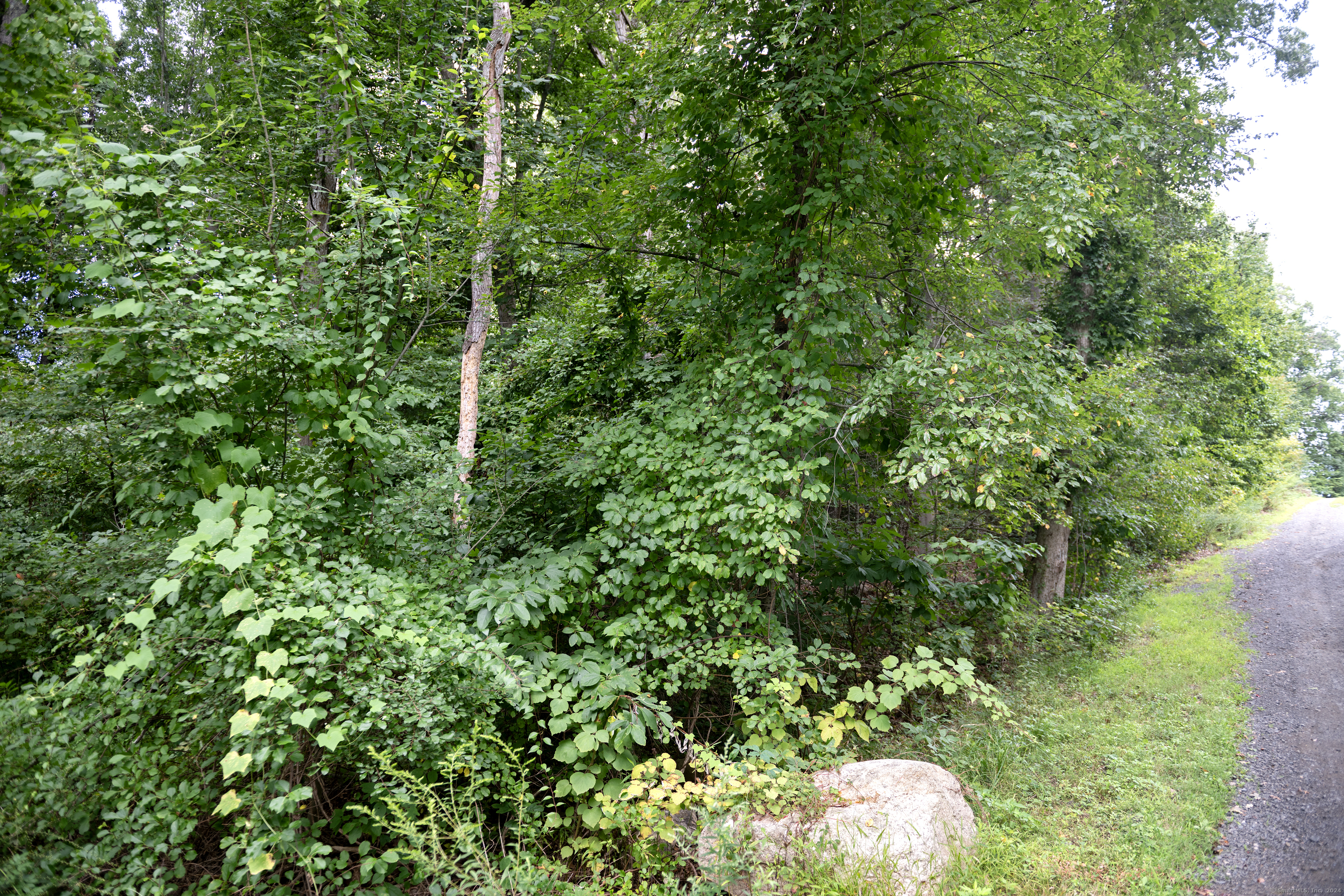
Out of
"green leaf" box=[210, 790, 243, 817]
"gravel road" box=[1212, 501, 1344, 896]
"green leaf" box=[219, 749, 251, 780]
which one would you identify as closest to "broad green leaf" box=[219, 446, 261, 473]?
"green leaf" box=[219, 749, 251, 780]

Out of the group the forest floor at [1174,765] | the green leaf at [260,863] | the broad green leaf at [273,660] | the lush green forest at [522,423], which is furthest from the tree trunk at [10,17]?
the forest floor at [1174,765]

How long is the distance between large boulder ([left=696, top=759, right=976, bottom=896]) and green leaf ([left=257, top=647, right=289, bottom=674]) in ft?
7.56

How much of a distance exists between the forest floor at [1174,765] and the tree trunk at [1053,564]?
1198 millimetres

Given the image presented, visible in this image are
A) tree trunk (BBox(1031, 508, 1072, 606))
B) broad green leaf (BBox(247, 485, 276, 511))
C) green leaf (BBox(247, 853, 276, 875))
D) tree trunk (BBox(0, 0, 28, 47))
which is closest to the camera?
green leaf (BBox(247, 853, 276, 875))

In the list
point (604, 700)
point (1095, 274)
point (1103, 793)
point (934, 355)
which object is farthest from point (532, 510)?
point (1095, 274)

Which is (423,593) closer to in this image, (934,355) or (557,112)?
(934,355)

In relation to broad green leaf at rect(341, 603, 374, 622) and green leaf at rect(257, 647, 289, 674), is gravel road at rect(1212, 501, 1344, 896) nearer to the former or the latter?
broad green leaf at rect(341, 603, 374, 622)

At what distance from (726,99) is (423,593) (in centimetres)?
434

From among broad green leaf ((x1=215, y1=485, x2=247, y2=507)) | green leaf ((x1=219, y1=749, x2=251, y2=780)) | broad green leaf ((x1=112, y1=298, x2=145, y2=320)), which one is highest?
broad green leaf ((x1=112, y1=298, x2=145, y2=320))

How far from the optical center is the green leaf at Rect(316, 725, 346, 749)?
3125 mm

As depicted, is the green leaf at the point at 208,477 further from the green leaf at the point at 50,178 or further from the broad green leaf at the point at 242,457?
the green leaf at the point at 50,178

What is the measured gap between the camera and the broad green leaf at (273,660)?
3086mm

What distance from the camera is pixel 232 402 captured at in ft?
12.7

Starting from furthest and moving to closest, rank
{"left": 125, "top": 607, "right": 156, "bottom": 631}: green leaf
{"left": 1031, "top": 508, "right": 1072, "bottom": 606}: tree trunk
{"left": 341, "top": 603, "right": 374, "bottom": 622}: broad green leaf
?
{"left": 1031, "top": 508, "right": 1072, "bottom": 606}: tree trunk < {"left": 341, "top": 603, "right": 374, "bottom": 622}: broad green leaf < {"left": 125, "top": 607, "right": 156, "bottom": 631}: green leaf
